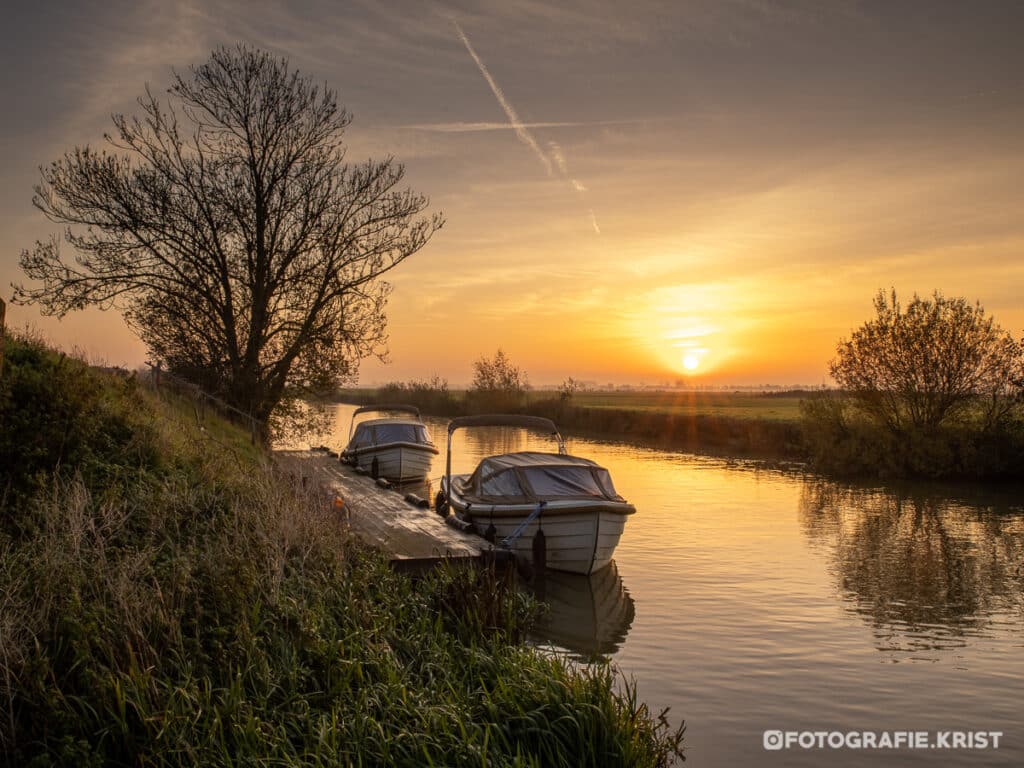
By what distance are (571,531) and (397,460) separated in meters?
14.7

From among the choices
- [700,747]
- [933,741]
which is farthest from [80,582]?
[933,741]

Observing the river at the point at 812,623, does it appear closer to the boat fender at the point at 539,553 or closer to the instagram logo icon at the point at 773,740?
the instagram logo icon at the point at 773,740

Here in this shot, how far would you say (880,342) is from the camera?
35.5 meters

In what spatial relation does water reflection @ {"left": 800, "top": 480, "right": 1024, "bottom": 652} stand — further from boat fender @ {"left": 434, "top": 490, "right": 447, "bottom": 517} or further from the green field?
the green field

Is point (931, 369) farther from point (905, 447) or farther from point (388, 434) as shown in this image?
point (388, 434)

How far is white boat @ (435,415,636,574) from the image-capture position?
50.5 ft

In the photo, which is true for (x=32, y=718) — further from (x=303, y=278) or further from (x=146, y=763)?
(x=303, y=278)

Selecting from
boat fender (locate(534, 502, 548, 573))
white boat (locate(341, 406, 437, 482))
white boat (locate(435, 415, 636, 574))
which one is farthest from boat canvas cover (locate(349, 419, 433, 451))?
boat fender (locate(534, 502, 548, 573))

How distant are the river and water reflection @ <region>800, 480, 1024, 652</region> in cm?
5

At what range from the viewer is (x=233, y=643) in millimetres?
7047

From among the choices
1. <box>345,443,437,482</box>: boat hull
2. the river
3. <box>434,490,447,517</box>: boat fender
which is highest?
<box>345,443,437,482</box>: boat hull

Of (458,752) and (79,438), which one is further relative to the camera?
(79,438)

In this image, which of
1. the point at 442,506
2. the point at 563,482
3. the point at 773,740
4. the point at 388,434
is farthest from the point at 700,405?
the point at 773,740

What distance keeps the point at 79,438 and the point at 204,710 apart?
6298 mm
